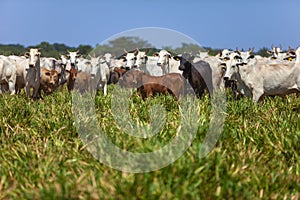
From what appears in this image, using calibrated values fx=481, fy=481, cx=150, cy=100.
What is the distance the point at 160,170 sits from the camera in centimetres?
473

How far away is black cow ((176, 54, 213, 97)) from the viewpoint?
14.2m

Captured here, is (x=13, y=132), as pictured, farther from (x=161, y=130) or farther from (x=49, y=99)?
(x=49, y=99)

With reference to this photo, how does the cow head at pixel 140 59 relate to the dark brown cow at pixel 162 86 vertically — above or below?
above

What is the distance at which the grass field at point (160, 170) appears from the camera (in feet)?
14.6

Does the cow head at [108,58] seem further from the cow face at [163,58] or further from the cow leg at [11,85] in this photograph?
the cow leg at [11,85]

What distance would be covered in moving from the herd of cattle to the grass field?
4.34 metres

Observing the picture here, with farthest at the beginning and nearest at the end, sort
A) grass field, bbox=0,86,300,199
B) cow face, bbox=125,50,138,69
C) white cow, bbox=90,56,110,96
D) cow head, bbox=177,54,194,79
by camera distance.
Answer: white cow, bbox=90,56,110,96 < cow face, bbox=125,50,138,69 < cow head, bbox=177,54,194,79 < grass field, bbox=0,86,300,199

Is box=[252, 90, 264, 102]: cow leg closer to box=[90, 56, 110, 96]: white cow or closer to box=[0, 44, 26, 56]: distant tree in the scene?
box=[90, 56, 110, 96]: white cow

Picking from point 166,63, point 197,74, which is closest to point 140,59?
point 166,63

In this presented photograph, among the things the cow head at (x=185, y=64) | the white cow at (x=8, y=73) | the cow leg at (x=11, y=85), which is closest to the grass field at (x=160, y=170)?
the cow head at (x=185, y=64)

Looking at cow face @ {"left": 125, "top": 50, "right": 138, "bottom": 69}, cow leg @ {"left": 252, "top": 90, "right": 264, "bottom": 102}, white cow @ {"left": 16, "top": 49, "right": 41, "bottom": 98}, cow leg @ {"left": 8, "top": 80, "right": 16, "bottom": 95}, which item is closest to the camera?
cow leg @ {"left": 252, "top": 90, "right": 264, "bottom": 102}

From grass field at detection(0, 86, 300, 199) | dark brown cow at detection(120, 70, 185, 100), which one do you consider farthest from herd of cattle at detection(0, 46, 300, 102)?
grass field at detection(0, 86, 300, 199)

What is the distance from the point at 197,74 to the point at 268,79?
8.88 ft

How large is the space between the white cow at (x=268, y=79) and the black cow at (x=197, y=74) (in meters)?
1.66
